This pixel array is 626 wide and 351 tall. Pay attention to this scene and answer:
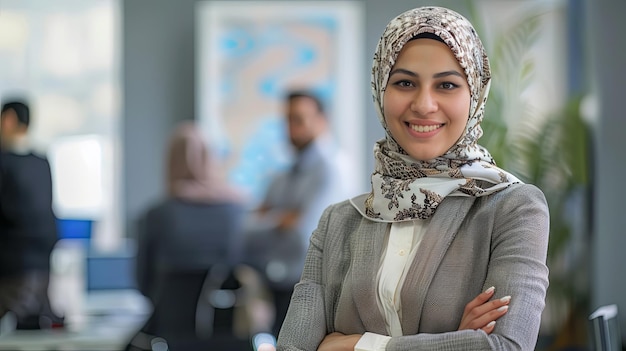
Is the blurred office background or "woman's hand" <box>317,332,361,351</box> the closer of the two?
"woman's hand" <box>317,332,361,351</box>

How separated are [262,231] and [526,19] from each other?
5.28 feet

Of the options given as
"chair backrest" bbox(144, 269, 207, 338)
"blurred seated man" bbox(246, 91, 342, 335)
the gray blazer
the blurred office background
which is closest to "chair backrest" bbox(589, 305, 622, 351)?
the gray blazer

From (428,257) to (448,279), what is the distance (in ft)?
0.15

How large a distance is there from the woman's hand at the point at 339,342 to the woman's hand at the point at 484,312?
0.17 metres

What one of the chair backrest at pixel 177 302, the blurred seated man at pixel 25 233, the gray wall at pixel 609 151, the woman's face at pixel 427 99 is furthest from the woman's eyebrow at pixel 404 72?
the blurred seated man at pixel 25 233

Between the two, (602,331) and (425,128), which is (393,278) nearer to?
(425,128)

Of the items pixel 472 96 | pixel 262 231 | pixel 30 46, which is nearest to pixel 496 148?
pixel 262 231

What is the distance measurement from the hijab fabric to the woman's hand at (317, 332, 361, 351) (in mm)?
3168

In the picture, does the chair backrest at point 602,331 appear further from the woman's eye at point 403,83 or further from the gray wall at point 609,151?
the gray wall at point 609,151

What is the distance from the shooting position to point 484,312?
1484 mm

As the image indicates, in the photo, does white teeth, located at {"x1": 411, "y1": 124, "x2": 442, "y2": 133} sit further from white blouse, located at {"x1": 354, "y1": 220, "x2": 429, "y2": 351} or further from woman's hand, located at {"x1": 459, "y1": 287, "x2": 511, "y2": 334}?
woman's hand, located at {"x1": 459, "y1": 287, "x2": 511, "y2": 334}

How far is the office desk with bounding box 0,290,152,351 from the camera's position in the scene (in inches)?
200

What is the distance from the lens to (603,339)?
6.14 ft

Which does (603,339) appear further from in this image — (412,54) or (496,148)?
(496,148)
